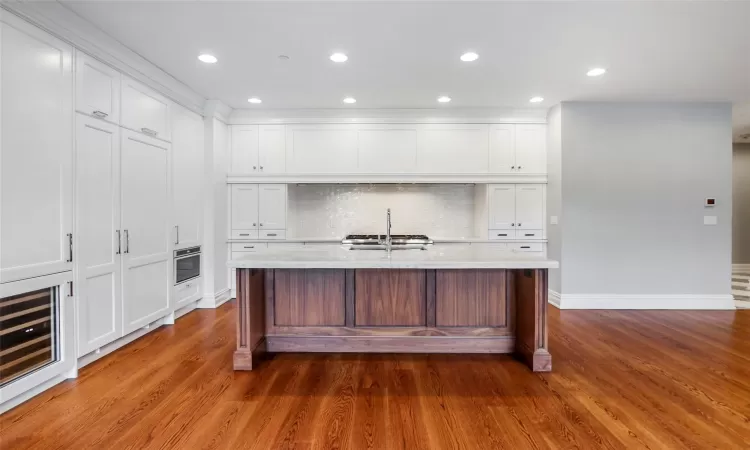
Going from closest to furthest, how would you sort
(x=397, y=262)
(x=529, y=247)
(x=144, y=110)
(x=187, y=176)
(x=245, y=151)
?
(x=397, y=262), (x=144, y=110), (x=187, y=176), (x=529, y=247), (x=245, y=151)

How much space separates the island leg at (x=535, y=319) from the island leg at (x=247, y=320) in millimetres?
2008

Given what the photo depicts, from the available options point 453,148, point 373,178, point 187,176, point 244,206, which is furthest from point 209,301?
point 453,148

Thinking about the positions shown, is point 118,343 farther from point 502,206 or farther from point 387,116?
point 502,206

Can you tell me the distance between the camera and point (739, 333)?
3514mm

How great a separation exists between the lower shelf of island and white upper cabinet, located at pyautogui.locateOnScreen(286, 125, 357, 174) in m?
2.25

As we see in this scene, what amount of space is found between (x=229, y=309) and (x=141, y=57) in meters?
2.78

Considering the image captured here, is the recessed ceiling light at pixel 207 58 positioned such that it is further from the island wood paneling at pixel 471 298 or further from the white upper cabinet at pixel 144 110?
the island wood paneling at pixel 471 298

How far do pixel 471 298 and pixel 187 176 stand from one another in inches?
129

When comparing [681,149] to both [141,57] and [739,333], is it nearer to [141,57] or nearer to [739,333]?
[739,333]

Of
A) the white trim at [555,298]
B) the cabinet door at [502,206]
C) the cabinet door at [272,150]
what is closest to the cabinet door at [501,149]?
the cabinet door at [502,206]

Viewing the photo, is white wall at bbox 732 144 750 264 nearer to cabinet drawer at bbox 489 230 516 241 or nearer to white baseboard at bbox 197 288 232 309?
cabinet drawer at bbox 489 230 516 241

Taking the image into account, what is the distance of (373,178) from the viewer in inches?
190

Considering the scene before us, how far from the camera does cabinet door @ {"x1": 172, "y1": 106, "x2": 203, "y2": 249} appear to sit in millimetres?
3881

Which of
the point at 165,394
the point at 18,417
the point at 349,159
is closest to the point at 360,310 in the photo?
the point at 165,394
